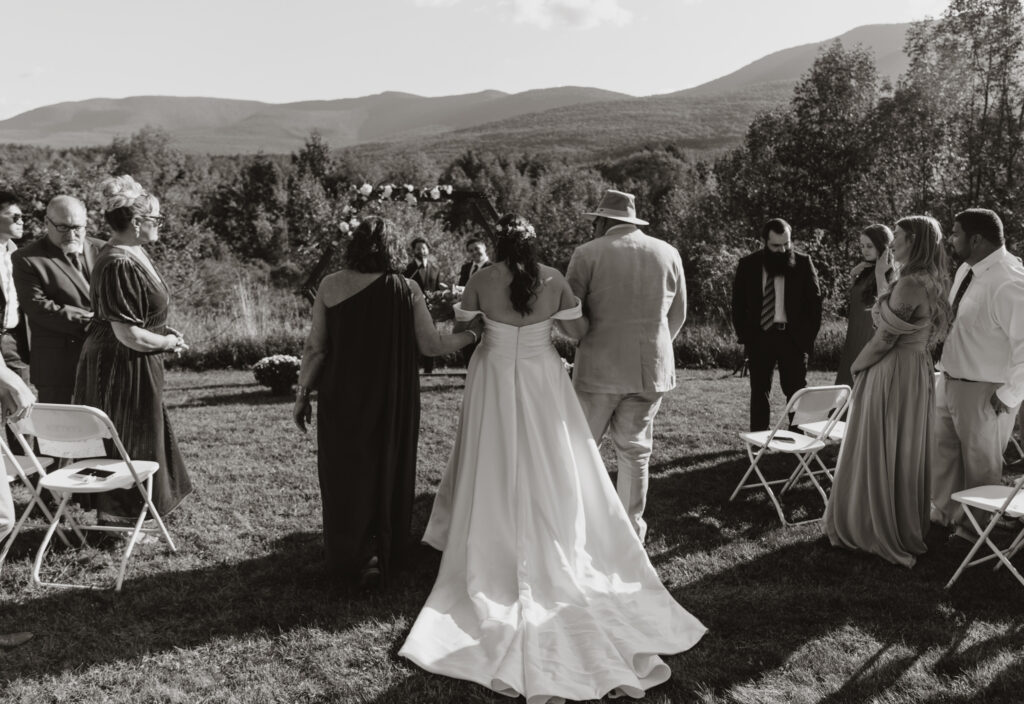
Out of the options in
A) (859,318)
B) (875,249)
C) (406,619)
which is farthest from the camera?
(859,318)

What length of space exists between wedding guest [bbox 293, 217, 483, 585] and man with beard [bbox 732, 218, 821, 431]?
137 inches

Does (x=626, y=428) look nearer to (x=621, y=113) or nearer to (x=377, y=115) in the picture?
(x=621, y=113)

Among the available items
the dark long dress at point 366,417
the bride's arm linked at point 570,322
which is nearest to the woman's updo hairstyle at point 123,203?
the dark long dress at point 366,417

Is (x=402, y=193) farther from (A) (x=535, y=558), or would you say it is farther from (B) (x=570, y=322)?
(A) (x=535, y=558)

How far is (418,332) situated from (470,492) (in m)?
0.91

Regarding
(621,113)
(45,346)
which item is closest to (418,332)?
(45,346)

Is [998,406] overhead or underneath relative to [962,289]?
underneath

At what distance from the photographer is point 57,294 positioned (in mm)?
5316

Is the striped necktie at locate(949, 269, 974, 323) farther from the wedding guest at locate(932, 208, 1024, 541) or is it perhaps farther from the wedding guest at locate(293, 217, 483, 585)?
the wedding guest at locate(293, 217, 483, 585)

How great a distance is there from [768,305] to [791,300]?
200 millimetres

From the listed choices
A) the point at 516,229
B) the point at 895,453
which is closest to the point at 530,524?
the point at 516,229

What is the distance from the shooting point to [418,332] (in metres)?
4.03

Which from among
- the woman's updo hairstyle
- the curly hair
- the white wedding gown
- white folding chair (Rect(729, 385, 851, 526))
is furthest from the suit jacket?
the woman's updo hairstyle

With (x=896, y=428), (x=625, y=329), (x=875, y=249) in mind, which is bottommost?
(x=896, y=428)
